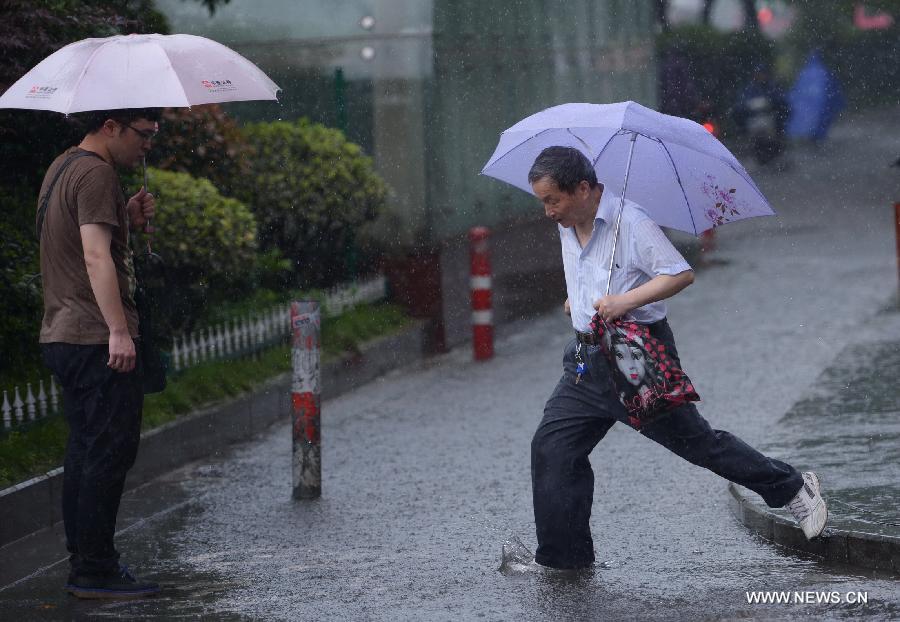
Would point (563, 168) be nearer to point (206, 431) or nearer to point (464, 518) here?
point (464, 518)

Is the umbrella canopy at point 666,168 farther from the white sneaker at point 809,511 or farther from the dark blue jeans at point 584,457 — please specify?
the white sneaker at point 809,511

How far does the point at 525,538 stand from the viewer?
22.9 ft

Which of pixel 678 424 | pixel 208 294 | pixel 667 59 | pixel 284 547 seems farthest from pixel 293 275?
pixel 667 59

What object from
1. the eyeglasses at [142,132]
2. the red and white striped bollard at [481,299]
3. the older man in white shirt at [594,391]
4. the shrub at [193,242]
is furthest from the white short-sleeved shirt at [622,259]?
the red and white striped bollard at [481,299]

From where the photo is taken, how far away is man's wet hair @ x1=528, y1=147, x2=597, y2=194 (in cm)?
585

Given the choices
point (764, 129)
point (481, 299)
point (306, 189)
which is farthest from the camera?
point (764, 129)

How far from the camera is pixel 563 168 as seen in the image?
5852 mm

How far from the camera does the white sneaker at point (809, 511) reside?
6.18 meters

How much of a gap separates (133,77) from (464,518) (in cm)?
251

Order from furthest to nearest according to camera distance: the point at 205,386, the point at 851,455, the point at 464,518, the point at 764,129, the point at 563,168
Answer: the point at 764,129
the point at 205,386
the point at 851,455
the point at 464,518
the point at 563,168

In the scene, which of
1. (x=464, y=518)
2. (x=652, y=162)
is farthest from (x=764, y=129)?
(x=652, y=162)

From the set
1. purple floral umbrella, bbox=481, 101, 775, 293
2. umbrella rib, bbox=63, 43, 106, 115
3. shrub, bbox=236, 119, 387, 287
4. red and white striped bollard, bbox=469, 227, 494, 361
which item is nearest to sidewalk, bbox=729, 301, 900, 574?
purple floral umbrella, bbox=481, 101, 775, 293

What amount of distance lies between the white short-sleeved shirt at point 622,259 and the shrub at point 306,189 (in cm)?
731

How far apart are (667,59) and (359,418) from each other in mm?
18273
